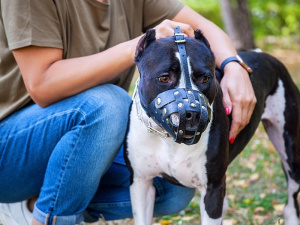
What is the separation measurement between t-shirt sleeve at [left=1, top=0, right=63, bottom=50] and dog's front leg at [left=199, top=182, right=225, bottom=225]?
1.04m

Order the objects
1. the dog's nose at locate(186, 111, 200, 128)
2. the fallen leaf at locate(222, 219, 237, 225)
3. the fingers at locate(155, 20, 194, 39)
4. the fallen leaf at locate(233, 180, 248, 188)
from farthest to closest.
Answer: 1. the fallen leaf at locate(233, 180, 248, 188)
2. the fallen leaf at locate(222, 219, 237, 225)
3. the fingers at locate(155, 20, 194, 39)
4. the dog's nose at locate(186, 111, 200, 128)

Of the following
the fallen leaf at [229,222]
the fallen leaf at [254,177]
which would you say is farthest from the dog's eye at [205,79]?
the fallen leaf at [254,177]

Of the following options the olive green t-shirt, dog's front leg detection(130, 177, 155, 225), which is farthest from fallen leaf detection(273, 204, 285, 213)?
the olive green t-shirt

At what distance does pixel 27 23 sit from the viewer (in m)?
2.35

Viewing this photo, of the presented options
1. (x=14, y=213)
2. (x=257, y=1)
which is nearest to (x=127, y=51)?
(x=14, y=213)

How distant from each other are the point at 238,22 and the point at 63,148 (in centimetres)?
621

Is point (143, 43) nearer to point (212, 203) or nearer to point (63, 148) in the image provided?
point (63, 148)

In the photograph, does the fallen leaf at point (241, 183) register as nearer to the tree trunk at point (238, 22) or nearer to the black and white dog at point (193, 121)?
the black and white dog at point (193, 121)

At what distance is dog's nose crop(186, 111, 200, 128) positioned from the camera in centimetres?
194

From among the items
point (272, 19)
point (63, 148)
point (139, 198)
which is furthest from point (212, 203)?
point (272, 19)

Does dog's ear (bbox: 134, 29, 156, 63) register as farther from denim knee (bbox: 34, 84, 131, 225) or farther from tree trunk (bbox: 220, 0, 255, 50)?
tree trunk (bbox: 220, 0, 255, 50)

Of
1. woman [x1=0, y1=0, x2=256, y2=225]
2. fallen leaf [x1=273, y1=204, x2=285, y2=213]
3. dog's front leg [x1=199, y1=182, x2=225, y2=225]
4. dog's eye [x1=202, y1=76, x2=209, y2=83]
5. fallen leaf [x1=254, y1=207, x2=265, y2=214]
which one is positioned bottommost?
fallen leaf [x1=254, y1=207, x2=265, y2=214]

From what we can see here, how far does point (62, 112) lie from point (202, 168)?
730 millimetres

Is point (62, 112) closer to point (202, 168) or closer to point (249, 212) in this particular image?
point (202, 168)
